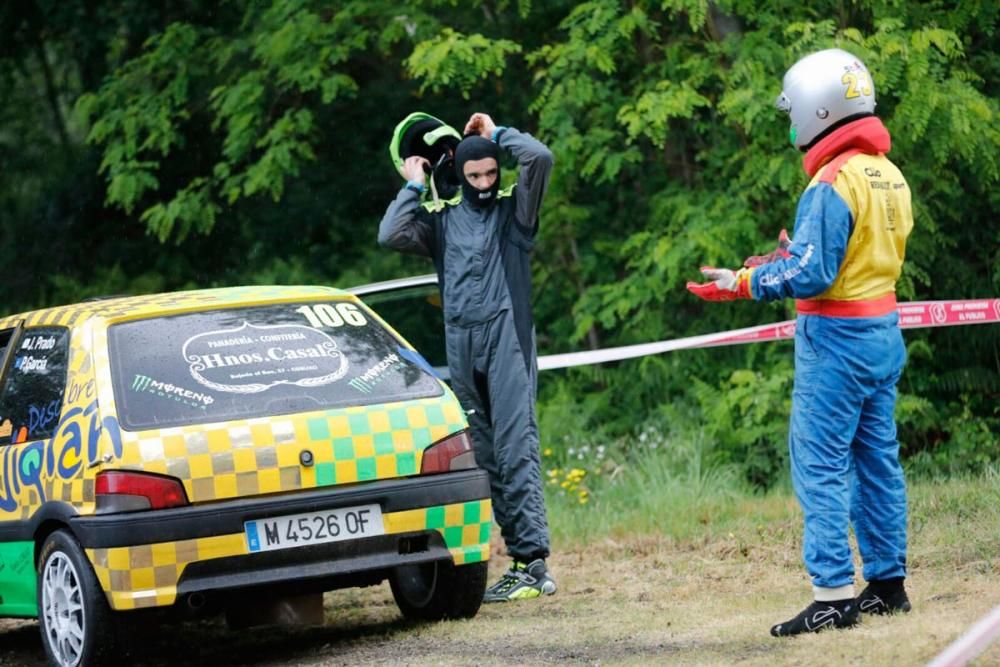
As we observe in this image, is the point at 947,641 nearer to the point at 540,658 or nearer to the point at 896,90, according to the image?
the point at 540,658

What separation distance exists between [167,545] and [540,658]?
145cm

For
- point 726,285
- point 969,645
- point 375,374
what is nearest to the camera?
point 969,645

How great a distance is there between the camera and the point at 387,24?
491 inches

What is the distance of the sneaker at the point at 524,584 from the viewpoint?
7.59 meters

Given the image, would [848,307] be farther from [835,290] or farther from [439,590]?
[439,590]

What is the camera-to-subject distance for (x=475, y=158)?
7.59 metres

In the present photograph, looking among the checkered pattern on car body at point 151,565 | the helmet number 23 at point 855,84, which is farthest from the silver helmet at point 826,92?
the checkered pattern on car body at point 151,565

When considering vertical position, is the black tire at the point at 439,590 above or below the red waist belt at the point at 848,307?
below

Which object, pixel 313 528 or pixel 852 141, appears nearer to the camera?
pixel 852 141

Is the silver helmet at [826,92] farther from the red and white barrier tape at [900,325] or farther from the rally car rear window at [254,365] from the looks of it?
the red and white barrier tape at [900,325]

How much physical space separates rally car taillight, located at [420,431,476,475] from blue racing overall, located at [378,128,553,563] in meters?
0.85

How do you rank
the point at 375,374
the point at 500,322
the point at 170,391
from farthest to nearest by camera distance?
1. the point at 500,322
2. the point at 375,374
3. the point at 170,391

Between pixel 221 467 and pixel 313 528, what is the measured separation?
16.9 inches

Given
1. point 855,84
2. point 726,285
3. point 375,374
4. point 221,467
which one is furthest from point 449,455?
point 855,84
